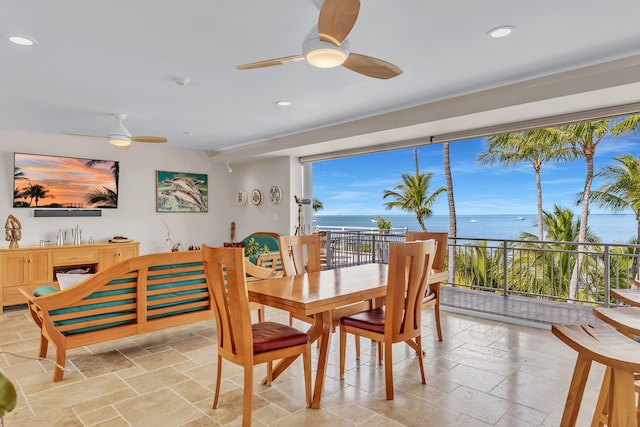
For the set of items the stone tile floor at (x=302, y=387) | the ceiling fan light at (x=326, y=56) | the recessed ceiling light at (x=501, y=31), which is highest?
the recessed ceiling light at (x=501, y=31)

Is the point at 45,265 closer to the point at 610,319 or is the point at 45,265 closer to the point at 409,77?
the point at 409,77

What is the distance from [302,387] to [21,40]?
322cm

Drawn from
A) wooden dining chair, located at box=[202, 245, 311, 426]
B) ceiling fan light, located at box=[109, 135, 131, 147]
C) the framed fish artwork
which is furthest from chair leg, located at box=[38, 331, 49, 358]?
the framed fish artwork

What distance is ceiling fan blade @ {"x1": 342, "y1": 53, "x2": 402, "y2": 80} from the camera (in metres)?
2.48

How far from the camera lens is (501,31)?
2707 millimetres

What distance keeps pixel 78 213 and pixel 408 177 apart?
791cm

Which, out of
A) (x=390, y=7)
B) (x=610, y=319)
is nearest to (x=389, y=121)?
(x=390, y=7)

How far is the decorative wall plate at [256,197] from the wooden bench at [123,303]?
3.99 meters

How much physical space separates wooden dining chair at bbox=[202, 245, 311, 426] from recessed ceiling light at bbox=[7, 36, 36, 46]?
206 cm

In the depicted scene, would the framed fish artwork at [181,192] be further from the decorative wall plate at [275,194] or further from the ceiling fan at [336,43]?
the ceiling fan at [336,43]

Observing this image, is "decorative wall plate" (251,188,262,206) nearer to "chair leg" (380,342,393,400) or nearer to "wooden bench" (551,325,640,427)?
Answer: "chair leg" (380,342,393,400)

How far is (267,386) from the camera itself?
2.83m

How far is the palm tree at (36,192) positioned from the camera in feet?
19.4

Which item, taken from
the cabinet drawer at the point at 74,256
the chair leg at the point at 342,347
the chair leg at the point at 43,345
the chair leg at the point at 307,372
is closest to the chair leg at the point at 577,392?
the chair leg at the point at 307,372
